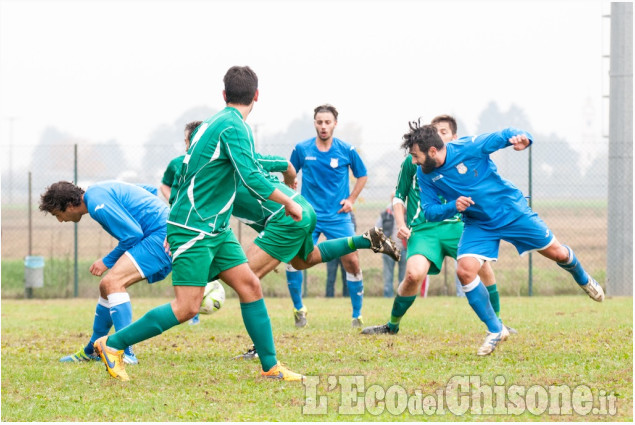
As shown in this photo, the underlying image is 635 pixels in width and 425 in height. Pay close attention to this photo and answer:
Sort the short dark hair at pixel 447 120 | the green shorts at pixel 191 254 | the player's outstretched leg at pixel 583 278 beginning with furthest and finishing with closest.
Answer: the short dark hair at pixel 447 120, the player's outstretched leg at pixel 583 278, the green shorts at pixel 191 254

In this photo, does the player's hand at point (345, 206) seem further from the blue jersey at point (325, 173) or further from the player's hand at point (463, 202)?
the player's hand at point (463, 202)

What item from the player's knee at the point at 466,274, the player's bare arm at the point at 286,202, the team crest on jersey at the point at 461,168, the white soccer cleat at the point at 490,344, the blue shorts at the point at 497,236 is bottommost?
the white soccer cleat at the point at 490,344

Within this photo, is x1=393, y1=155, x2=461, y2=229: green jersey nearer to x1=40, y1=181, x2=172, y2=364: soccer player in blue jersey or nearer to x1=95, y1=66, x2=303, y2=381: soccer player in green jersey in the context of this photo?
x1=40, y1=181, x2=172, y2=364: soccer player in blue jersey

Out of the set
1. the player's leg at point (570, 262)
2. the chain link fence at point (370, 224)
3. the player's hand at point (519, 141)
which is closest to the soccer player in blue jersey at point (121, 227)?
the player's hand at point (519, 141)

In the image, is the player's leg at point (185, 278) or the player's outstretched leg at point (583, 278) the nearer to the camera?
the player's leg at point (185, 278)

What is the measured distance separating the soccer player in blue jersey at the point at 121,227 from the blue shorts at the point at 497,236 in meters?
2.46

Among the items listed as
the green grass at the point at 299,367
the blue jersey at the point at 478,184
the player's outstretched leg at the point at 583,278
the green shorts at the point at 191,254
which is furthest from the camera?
the player's outstretched leg at the point at 583,278

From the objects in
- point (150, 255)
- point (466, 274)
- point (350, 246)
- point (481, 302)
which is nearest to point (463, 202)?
point (466, 274)

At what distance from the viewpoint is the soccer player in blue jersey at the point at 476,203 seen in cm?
697

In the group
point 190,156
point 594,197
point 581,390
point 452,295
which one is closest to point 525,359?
point 581,390

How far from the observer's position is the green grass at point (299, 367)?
5.17 metres

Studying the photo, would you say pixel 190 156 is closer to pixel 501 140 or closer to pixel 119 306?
pixel 119 306

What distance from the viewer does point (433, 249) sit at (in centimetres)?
791

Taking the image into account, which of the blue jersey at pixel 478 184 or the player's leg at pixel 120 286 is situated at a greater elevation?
the blue jersey at pixel 478 184
